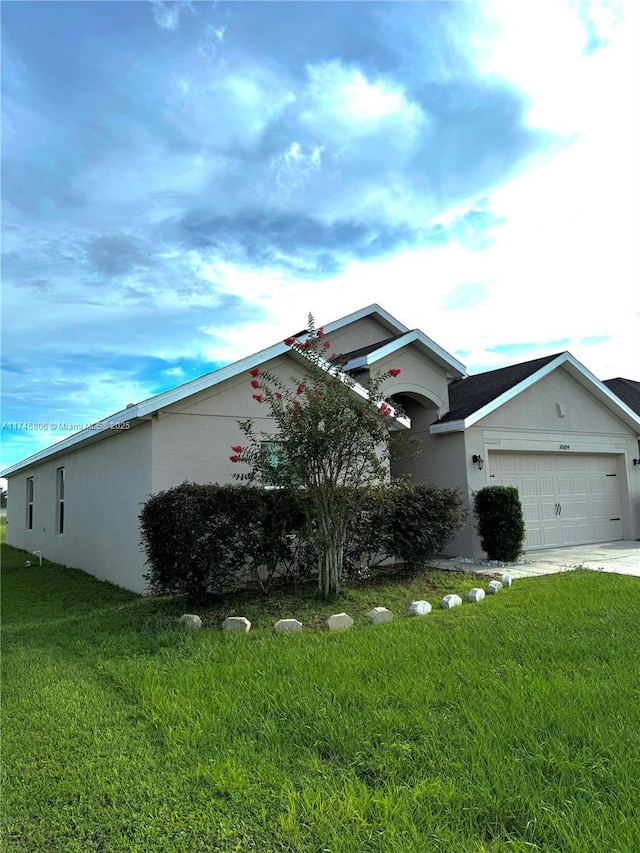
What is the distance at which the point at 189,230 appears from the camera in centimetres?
1075

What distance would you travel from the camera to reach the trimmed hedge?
7.30 metres

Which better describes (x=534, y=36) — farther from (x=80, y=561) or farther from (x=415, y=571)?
(x=80, y=561)

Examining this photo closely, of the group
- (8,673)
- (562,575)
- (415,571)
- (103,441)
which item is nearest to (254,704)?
(8,673)

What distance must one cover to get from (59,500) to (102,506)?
4.19 m

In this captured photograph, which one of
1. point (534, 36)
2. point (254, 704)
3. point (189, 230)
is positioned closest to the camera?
point (254, 704)

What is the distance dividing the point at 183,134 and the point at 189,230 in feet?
6.33

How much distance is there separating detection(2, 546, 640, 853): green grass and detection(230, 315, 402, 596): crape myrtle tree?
180cm

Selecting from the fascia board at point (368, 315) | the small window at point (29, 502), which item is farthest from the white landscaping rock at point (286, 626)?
the small window at point (29, 502)

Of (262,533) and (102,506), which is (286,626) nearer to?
(262,533)

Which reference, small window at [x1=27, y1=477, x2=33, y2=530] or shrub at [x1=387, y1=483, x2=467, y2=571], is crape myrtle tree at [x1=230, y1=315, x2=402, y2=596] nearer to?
shrub at [x1=387, y1=483, x2=467, y2=571]

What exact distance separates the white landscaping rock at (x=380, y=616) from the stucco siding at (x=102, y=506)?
13.7 feet

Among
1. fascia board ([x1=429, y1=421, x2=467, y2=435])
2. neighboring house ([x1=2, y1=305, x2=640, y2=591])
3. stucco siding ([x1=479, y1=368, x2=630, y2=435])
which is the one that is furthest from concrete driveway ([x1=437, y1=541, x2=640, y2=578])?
stucco siding ([x1=479, y1=368, x2=630, y2=435])

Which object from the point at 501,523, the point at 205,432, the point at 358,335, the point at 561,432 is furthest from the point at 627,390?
the point at 205,432

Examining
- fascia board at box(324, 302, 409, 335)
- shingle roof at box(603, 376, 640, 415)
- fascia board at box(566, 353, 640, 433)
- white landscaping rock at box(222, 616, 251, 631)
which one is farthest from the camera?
shingle roof at box(603, 376, 640, 415)
